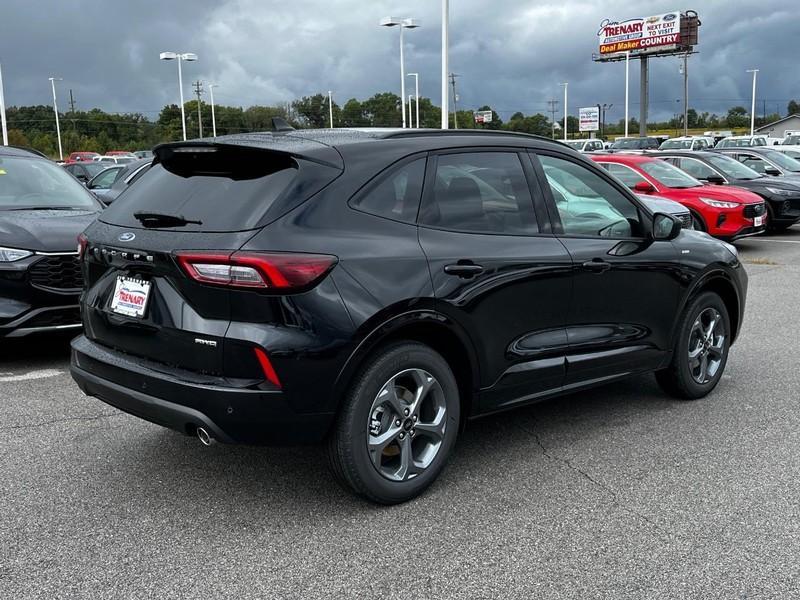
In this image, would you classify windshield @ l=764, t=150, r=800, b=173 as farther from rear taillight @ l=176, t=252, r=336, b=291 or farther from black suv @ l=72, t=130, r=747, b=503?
rear taillight @ l=176, t=252, r=336, b=291

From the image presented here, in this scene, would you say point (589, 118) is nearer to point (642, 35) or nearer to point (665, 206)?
Answer: point (642, 35)

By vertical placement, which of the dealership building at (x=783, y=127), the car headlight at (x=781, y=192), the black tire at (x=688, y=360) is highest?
the dealership building at (x=783, y=127)

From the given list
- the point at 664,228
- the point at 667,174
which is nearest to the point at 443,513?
the point at 664,228

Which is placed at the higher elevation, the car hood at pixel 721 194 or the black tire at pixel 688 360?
the car hood at pixel 721 194

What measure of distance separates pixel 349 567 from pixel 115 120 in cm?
11507

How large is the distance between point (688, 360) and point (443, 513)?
2.40 m

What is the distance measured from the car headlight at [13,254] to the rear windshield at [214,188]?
7.70 feet

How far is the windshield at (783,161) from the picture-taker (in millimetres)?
19586

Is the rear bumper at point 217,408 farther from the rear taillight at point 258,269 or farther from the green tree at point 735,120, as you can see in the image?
the green tree at point 735,120

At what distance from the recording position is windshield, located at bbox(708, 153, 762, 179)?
53.8ft

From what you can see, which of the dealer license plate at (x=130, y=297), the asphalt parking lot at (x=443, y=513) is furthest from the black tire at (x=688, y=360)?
the dealer license plate at (x=130, y=297)

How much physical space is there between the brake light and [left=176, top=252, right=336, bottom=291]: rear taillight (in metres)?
0.26

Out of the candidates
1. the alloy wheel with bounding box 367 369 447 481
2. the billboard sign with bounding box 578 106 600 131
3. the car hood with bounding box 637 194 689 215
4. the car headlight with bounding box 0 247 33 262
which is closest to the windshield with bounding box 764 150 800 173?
the car hood with bounding box 637 194 689 215

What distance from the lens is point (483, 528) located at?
3611 mm
